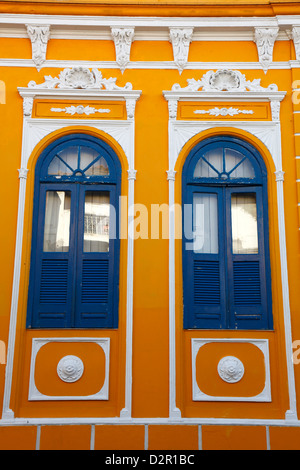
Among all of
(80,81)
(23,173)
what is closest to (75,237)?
(23,173)

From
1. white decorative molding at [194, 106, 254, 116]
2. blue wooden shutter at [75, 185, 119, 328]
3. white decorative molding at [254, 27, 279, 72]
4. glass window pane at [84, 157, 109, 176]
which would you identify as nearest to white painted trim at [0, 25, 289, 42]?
white decorative molding at [254, 27, 279, 72]

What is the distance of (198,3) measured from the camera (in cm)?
747

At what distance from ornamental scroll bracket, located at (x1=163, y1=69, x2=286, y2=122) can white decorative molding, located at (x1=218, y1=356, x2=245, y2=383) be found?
3.66 meters

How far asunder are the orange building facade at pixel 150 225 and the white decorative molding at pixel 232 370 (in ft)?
0.06

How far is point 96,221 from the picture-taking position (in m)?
7.32

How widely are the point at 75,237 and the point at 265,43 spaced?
13.9 ft

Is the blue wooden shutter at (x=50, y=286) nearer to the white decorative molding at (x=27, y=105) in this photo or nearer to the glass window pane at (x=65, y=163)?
the glass window pane at (x=65, y=163)

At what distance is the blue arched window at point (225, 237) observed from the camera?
6992 millimetres

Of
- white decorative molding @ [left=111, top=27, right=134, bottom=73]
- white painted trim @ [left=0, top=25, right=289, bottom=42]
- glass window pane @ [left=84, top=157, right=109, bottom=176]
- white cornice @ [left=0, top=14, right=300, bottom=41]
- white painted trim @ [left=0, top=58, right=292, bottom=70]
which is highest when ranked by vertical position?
white cornice @ [left=0, top=14, right=300, bottom=41]

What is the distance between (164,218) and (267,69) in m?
2.89

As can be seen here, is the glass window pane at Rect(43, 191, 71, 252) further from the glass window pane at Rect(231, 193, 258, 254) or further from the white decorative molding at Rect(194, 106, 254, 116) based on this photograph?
the glass window pane at Rect(231, 193, 258, 254)

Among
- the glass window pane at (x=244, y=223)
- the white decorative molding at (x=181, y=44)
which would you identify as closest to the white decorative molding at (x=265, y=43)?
the white decorative molding at (x=181, y=44)

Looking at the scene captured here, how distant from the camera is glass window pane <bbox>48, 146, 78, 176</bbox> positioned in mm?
7445

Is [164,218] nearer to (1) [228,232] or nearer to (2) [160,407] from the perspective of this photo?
(1) [228,232]
